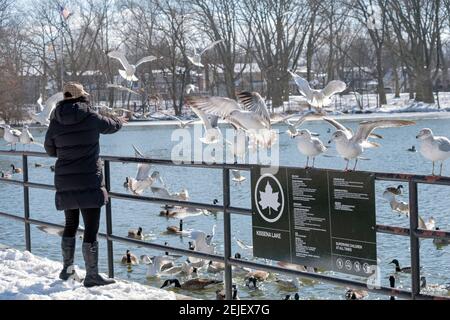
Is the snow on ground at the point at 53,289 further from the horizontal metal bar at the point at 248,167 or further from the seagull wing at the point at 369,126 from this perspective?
the seagull wing at the point at 369,126

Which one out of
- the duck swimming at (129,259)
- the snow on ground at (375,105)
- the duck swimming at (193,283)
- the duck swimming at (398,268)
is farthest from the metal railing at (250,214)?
the snow on ground at (375,105)

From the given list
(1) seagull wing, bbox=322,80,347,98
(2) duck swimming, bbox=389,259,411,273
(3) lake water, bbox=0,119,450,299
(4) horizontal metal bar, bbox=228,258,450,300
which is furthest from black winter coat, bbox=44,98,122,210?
(1) seagull wing, bbox=322,80,347,98

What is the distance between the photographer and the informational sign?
571 centimetres

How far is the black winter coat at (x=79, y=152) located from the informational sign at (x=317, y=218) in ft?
4.05

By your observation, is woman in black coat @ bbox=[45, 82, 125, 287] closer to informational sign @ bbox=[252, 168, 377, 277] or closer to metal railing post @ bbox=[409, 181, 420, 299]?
informational sign @ bbox=[252, 168, 377, 277]

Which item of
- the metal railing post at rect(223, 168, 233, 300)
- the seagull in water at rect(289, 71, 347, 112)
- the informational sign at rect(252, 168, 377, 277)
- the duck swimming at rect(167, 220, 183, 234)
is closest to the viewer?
the informational sign at rect(252, 168, 377, 277)

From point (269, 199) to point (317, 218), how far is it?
1.63 ft

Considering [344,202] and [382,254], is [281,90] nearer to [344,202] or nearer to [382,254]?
[382,254]

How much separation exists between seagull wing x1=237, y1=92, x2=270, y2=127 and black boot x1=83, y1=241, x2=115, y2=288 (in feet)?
11.9

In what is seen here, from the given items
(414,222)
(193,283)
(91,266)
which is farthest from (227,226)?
(193,283)

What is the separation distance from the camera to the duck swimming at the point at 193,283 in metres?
13.2

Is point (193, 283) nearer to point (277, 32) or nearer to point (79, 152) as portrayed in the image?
point (79, 152)

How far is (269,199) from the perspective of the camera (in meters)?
6.39
